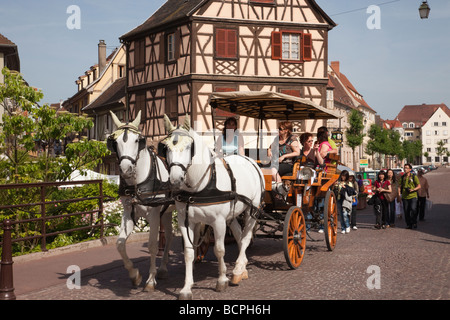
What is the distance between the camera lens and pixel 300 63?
28.1 meters

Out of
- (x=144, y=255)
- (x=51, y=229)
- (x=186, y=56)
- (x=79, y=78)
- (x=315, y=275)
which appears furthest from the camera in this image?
(x=79, y=78)

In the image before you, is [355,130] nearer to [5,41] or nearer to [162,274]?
[5,41]

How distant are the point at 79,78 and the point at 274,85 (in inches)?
1339

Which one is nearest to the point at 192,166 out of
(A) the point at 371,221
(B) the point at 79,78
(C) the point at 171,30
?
(A) the point at 371,221

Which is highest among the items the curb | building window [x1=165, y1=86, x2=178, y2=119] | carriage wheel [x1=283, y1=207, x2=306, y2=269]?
building window [x1=165, y1=86, x2=178, y2=119]

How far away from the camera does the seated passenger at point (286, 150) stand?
9.72 meters

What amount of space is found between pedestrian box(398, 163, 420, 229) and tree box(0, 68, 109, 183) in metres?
8.79

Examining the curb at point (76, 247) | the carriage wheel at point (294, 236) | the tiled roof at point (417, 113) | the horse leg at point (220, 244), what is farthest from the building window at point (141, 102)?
the tiled roof at point (417, 113)

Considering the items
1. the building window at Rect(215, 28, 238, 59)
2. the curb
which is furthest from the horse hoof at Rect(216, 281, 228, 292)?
the building window at Rect(215, 28, 238, 59)

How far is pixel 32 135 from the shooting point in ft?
40.5

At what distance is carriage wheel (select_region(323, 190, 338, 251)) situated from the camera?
9820 millimetres

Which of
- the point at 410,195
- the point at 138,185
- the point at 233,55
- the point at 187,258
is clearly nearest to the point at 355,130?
the point at 233,55

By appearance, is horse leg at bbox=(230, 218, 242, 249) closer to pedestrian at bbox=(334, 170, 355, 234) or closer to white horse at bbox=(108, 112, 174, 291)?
white horse at bbox=(108, 112, 174, 291)

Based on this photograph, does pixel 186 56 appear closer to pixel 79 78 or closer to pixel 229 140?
pixel 229 140
